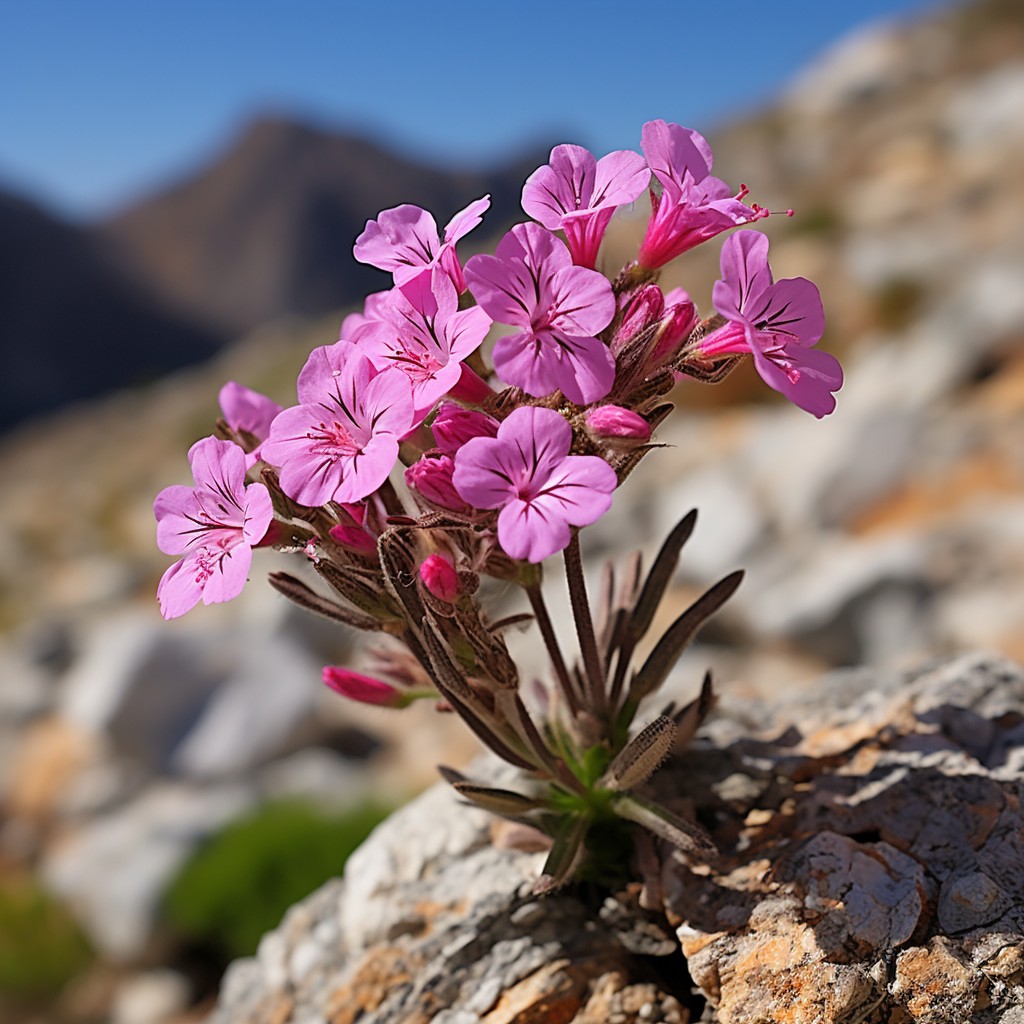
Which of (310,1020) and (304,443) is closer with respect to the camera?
(304,443)

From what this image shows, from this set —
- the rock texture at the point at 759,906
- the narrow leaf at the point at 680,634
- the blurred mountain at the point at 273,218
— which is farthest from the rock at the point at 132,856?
the blurred mountain at the point at 273,218

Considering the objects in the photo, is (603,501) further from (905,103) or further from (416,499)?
(905,103)

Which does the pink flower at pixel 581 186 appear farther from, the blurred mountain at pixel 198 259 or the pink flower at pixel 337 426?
the blurred mountain at pixel 198 259

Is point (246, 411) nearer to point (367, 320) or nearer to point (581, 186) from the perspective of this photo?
point (367, 320)

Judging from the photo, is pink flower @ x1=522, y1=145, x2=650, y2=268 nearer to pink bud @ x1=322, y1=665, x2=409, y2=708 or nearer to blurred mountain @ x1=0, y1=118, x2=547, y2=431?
pink bud @ x1=322, y1=665, x2=409, y2=708

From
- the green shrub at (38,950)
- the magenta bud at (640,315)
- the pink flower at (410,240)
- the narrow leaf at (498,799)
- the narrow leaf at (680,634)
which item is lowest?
the narrow leaf at (498,799)

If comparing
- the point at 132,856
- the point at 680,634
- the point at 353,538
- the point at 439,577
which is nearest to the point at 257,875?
the point at 132,856

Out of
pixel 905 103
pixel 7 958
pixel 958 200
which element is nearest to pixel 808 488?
pixel 7 958
